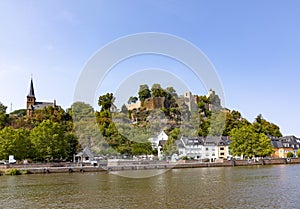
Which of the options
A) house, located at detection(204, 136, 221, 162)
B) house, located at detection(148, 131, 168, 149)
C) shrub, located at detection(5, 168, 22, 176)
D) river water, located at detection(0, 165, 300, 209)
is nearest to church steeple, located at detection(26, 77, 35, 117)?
house, located at detection(148, 131, 168, 149)

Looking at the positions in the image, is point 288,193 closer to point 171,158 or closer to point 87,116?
point 87,116

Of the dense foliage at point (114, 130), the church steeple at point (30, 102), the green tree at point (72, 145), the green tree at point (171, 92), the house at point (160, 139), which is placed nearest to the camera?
the dense foliage at point (114, 130)

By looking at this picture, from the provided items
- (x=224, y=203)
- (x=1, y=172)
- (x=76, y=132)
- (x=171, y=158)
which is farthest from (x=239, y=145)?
(x=224, y=203)

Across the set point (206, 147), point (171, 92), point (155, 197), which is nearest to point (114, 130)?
point (171, 92)

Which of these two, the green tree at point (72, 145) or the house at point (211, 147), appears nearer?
the green tree at point (72, 145)

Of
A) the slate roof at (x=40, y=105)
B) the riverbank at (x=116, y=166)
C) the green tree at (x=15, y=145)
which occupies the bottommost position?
the riverbank at (x=116, y=166)

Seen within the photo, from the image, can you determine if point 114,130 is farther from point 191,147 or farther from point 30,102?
point 30,102

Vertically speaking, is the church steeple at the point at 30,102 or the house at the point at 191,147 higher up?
the church steeple at the point at 30,102

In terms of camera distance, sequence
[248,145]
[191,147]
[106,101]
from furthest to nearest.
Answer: [191,147] → [106,101] → [248,145]

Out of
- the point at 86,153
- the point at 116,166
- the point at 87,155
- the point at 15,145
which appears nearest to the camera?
the point at 15,145

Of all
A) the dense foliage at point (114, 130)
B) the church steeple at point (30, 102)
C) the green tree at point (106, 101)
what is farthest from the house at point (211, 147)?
the church steeple at point (30, 102)

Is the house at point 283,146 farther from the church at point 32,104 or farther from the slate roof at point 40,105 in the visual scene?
the slate roof at point 40,105

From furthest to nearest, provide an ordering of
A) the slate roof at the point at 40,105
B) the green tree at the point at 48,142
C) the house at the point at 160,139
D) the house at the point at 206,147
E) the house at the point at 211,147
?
1. the slate roof at the point at 40,105
2. the house at the point at 211,147
3. the house at the point at 206,147
4. the house at the point at 160,139
5. the green tree at the point at 48,142

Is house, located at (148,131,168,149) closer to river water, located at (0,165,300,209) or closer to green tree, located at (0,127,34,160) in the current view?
green tree, located at (0,127,34,160)
